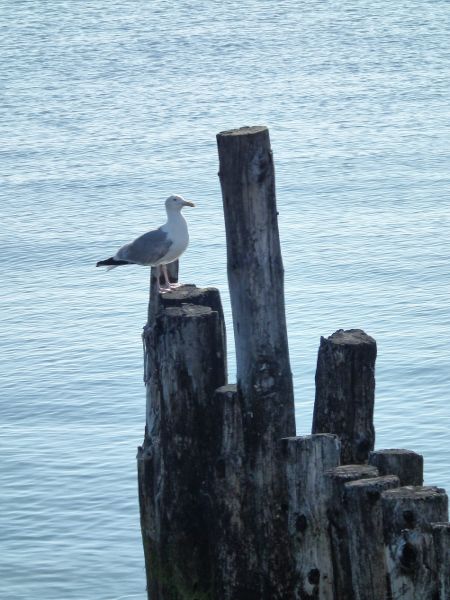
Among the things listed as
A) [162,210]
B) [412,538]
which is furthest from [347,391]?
[162,210]

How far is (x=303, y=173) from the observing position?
25359mm

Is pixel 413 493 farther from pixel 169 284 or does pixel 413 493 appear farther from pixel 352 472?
pixel 169 284

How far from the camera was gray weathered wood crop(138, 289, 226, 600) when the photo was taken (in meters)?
9.45

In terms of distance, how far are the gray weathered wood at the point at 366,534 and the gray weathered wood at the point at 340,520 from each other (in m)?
0.13

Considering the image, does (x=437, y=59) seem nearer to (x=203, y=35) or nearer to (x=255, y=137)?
(x=203, y=35)

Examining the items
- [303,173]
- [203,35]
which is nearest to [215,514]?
[303,173]

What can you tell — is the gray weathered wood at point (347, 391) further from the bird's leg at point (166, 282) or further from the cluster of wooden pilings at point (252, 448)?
the bird's leg at point (166, 282)

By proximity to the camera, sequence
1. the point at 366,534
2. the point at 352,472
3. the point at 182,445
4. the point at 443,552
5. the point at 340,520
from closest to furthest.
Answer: the point at 443,552 < the point at 366,534 < the point at 352,472 < the point at 340,520 < the point at 182,445

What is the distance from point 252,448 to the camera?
30.5 ft

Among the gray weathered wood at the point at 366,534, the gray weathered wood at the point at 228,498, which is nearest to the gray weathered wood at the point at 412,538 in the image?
the gray weathered wood at the point at 366,534

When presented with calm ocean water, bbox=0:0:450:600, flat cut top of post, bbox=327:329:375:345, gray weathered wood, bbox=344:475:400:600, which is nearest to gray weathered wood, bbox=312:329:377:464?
flat cut top of post, bbox=327:329:375:345

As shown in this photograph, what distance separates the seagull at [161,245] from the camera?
1136cm

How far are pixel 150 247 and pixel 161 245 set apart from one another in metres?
0.09

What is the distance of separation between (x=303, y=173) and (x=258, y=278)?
16368mm
